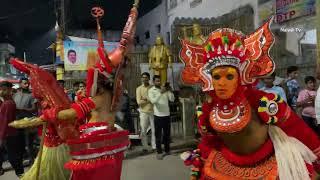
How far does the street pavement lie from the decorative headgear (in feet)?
11.4

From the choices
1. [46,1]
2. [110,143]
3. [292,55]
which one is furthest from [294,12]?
[46,1]

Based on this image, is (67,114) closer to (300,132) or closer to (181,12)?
(300,132)

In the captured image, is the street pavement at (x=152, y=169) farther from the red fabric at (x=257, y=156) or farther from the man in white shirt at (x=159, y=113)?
the red fabric at (x=257, y=156)

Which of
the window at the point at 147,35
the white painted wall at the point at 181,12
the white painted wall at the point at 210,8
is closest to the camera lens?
the white painted wall at the point at 210,8

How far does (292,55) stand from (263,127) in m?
6.36

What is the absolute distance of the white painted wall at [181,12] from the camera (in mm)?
11450

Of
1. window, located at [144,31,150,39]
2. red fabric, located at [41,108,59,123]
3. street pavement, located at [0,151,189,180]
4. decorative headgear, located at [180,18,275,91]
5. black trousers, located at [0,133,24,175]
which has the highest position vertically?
window, located at [144,31,150,39]

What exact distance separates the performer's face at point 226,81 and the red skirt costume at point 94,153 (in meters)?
1.25

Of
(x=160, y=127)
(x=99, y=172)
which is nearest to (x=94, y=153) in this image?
(x=99, y=172)

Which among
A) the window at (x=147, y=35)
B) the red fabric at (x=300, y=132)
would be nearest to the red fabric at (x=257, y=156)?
the red fabric at (x=300, y=132)

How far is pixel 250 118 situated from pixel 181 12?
41.7 feet

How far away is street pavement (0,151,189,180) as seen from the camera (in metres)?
5.90

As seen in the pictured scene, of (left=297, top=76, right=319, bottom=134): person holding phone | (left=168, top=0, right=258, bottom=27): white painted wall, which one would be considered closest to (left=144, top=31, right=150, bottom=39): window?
(left=168, top=0, right=258, bottom=27): white painted wall

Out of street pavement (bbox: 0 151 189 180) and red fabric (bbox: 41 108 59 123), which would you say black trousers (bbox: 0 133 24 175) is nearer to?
street pavement (bbox: 0 151 189 180)
